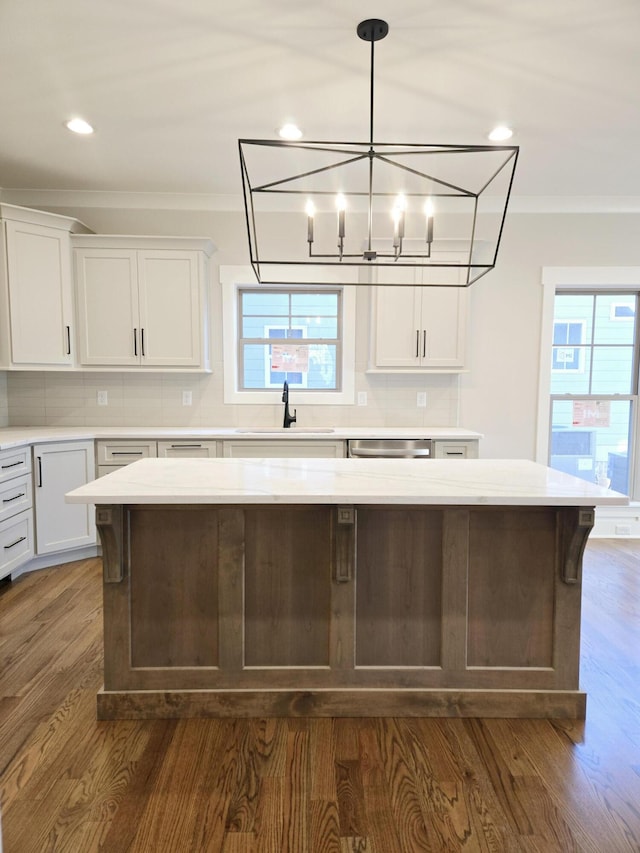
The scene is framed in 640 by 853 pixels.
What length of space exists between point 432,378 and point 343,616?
275cm

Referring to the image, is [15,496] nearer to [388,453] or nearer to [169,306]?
[169,306]

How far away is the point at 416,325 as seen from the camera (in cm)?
395

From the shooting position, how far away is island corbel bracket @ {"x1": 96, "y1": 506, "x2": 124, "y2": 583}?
1.81 meters

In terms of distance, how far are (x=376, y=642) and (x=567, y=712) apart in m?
0.77

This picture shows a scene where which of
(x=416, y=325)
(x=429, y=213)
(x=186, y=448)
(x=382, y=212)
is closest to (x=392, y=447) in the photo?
(x=416, y=325)

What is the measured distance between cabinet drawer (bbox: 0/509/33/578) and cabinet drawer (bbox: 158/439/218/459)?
0.94 meters

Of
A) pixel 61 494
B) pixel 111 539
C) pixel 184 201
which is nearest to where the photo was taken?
pixel 111 539

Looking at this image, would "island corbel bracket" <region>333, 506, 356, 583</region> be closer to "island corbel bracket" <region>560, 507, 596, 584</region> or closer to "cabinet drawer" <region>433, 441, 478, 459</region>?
"island corbel bracket" <region>560, 507, 596, 584</region>

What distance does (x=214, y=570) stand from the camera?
6.29ft

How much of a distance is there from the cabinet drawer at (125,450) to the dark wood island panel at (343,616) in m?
1.84

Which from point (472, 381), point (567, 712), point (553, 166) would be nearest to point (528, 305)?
point (472, 381)

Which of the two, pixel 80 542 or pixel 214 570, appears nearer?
pixel 214 570

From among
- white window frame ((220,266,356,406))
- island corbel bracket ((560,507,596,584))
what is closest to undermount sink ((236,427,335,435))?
white window frame ((220,266,356,406))

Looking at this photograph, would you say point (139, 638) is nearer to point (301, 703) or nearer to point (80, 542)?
point (301, 703)
